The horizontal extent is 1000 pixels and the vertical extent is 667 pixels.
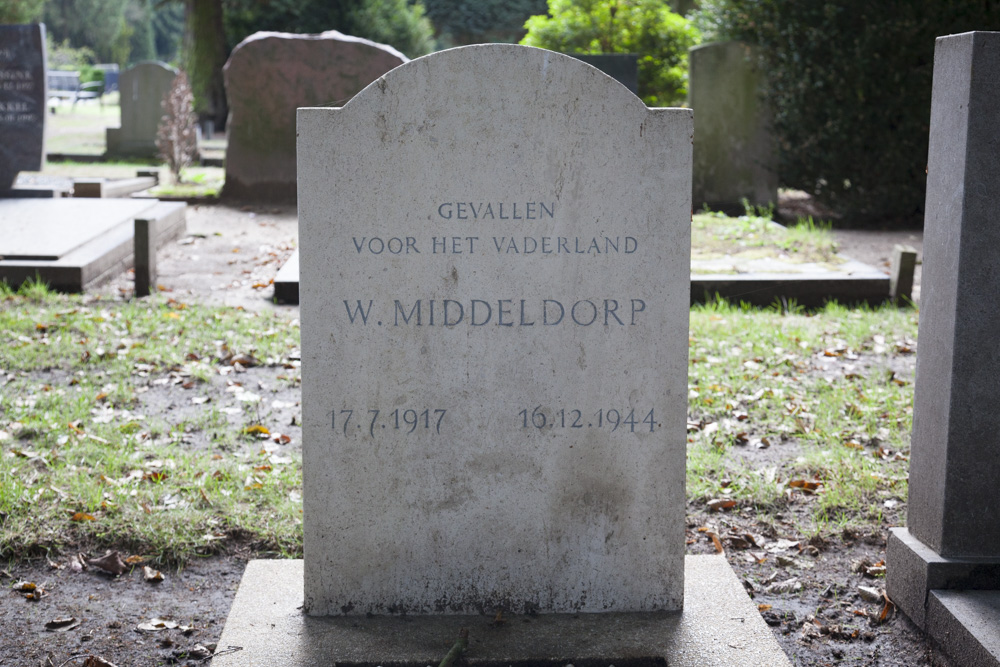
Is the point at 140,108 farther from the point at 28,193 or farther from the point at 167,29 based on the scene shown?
the point at 167,29

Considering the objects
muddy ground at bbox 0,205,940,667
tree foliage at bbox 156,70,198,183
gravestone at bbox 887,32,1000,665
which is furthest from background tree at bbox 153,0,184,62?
gravestone at bbox 887,32,1000,665

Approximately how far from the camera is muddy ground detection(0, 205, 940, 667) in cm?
299

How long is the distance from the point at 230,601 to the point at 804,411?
9.79 feet

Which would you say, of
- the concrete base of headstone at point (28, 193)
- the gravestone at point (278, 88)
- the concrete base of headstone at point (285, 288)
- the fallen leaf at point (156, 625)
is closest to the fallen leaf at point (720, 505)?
the fallen leaf at point (156, 625)

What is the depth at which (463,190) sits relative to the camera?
2680 mm

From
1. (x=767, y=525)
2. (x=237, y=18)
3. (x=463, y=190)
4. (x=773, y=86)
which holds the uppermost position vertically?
(x=237, y=18)

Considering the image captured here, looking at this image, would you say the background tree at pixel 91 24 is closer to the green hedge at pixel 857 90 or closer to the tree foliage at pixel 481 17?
the tree foliage at pixel 481 17

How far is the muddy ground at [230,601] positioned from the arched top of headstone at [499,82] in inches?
→ 60.4

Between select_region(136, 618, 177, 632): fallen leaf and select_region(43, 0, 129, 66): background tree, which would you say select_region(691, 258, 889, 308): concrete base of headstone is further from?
select_region(43, 0, 129, 66): background tree

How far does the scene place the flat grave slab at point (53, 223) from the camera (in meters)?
8.01

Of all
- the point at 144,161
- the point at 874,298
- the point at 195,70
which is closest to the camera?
the point at 874,298

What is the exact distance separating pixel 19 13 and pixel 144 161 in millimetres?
17295

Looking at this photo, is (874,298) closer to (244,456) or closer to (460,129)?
(244,456)

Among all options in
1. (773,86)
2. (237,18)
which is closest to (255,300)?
(773,86)
